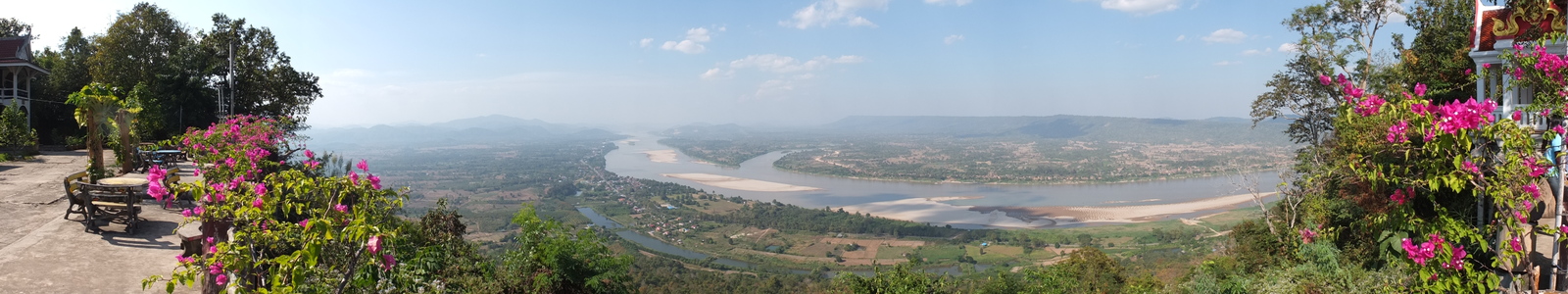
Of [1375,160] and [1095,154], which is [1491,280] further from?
[1095,154]

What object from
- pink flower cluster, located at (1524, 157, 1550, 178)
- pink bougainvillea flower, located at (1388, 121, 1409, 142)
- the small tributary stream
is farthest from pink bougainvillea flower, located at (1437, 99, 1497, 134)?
the small tributary stream

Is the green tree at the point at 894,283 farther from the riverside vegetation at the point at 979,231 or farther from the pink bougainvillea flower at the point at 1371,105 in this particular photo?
the pink bougainvillea flower at the point at 1371,105

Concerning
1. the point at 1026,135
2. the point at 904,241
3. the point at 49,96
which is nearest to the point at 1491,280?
the point at 49,96

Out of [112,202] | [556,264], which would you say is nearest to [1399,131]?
[556,264]

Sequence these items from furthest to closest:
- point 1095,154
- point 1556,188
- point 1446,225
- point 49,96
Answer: point 1095,154 → point 49,96 → point 1556,188 → point 1446,225

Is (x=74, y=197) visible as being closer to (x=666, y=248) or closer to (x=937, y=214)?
(x=666, y=248)

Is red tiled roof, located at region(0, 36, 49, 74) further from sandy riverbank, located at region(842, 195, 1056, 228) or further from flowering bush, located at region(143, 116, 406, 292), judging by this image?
sandy riverbank, located at region(842, 195, 1056, 228)
